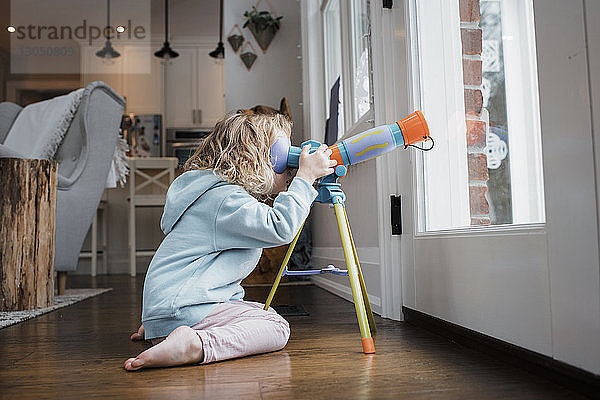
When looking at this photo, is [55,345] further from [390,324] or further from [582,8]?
[582,8]

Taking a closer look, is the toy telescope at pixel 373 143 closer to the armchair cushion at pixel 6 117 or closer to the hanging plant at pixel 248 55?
the armchair cushion at pixel 6 117

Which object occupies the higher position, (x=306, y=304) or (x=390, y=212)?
(x=390, y=212)

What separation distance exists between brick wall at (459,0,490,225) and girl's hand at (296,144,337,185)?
32 cm

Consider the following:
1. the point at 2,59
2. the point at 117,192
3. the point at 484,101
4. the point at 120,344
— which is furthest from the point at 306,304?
the point at 2,59

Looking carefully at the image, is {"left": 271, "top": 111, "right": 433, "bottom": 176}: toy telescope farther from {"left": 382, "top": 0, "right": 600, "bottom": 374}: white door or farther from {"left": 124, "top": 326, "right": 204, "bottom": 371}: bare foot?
{"left": 124, "top": 326, "right": 204, "bottom": 371}: bare foot

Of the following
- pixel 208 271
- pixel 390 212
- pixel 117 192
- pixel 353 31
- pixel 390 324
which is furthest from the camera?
pixel 117 192

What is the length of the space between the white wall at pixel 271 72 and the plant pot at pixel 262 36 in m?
0.03

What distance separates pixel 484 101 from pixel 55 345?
1137 millimetres

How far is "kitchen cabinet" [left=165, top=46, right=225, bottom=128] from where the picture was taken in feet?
22.3

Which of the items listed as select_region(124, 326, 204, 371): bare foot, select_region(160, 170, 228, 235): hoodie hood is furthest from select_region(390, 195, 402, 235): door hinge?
select_region(124, 326, 204, 371): bare foot

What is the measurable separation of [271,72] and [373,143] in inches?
121

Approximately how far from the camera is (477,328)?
1.19m

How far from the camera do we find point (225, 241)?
126 cm

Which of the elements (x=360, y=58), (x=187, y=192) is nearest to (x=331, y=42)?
(x=360, y=58)
